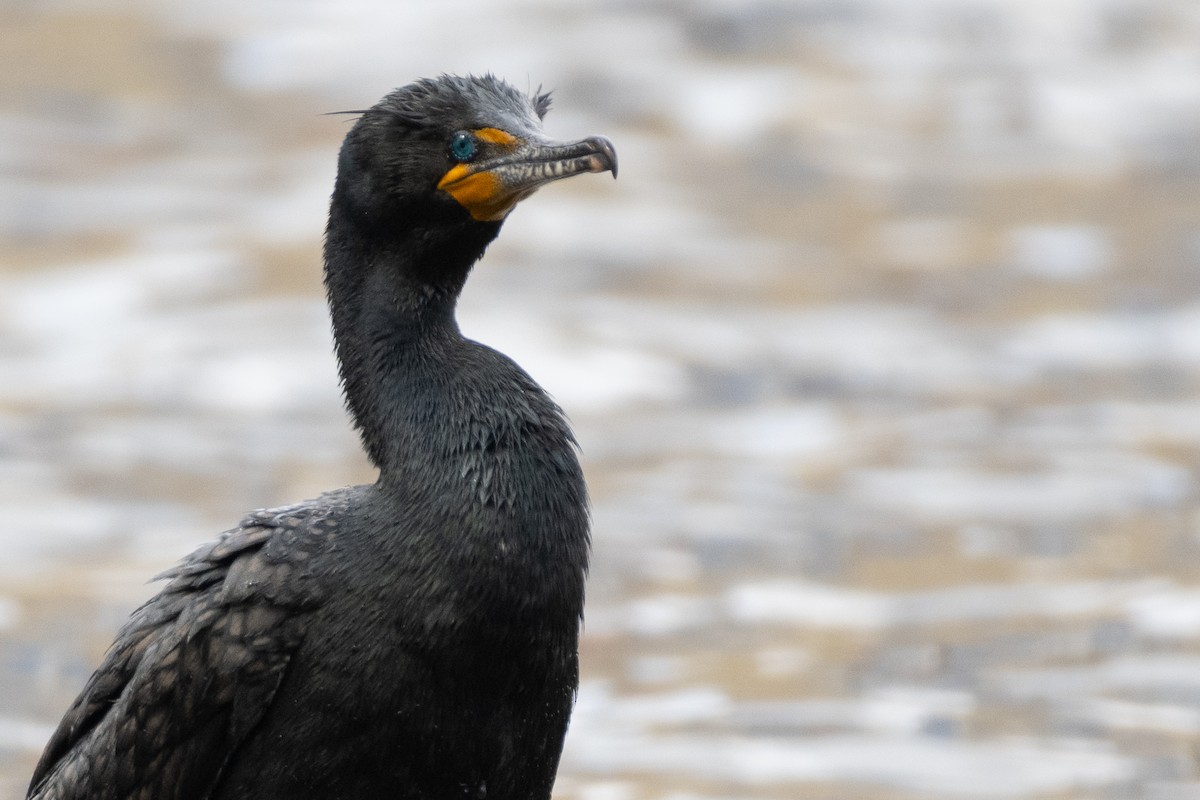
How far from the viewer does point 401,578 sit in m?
5.31

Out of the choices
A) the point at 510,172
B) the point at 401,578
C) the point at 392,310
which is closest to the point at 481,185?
the point at 510,172

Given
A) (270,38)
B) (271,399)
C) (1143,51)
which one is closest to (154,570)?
(271,399)

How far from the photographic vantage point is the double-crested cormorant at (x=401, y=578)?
17.4 feet

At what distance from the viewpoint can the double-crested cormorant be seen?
17.4 feet

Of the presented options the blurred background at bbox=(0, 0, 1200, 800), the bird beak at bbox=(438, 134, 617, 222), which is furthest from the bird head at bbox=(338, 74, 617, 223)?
the blurred background at bbox=(0, 0, 1200, 800)

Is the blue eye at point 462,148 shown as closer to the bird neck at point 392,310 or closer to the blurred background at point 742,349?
the bird neck at point 392,310

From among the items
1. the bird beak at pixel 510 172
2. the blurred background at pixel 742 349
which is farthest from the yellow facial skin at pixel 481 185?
the blurred background at pixel 742 349

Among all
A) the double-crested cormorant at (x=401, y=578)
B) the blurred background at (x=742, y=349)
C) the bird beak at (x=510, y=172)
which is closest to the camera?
the double-crested cormorant at (x=401, y=578)

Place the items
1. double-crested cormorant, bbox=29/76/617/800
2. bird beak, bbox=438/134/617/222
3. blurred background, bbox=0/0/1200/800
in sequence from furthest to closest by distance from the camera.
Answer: blurred background, bbox=0/0/1200/800
bird beak, bbox=438/134/617/222
double-crested cormorant, bbox=29/76/617/800

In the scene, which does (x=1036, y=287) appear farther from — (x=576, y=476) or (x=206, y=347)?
(x=576, y=476)

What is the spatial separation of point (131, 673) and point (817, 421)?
23.5 feet

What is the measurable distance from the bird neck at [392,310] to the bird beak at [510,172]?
11 centimetres

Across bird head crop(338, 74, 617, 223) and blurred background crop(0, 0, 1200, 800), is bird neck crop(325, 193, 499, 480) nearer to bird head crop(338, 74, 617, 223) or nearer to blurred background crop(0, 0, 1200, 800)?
bird head crop(338, 74, 617, 223)

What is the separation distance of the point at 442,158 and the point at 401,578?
3.72ft
